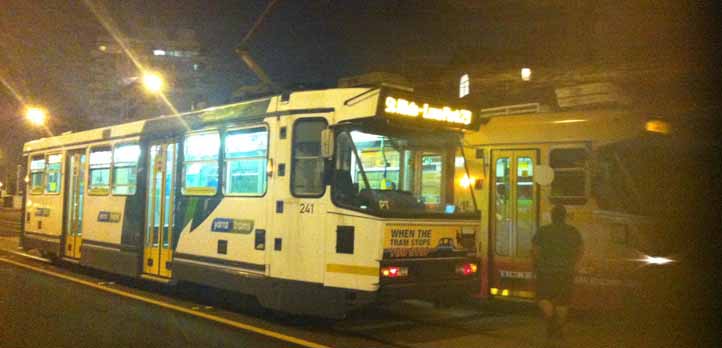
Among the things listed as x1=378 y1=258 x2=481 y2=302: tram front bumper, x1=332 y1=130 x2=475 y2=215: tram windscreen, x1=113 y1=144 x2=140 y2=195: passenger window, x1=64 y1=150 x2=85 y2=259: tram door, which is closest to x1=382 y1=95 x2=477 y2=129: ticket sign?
x1=332 y1=130 x2=475 y2=215: tram windscreen

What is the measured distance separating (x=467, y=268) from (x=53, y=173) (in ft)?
37.6

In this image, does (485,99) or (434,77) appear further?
(434,77)

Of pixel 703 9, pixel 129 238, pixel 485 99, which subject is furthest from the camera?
pixel 485 99

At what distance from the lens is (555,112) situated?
32.9 ft

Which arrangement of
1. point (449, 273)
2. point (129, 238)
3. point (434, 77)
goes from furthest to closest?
point (434, 77) → point (129, 238) → point (449, 273)

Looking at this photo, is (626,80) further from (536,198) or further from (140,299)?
(140,299)

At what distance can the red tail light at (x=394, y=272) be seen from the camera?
763 cm

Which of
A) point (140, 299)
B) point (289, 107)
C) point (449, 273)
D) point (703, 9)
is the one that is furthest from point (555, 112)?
point (703, 9)

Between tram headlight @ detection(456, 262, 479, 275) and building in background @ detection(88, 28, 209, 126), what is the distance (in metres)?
22.6

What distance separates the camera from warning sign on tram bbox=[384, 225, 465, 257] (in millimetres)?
7715

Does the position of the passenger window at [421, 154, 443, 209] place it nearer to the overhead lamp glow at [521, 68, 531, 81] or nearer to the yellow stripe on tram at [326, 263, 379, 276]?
the yellow stripe on tram at [326, 263, 379, 276]

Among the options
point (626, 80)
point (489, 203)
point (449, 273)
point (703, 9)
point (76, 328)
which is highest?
point (703, 9)

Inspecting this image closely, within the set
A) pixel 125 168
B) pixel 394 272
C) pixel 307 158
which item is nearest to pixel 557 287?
pixel 394 272

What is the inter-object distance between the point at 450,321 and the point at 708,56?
11207 millimetres
